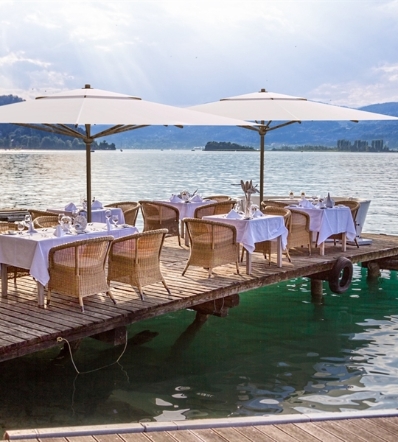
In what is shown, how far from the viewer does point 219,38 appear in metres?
106

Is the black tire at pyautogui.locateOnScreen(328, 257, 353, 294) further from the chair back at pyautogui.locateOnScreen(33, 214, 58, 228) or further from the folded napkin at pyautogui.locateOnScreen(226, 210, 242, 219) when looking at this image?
the chair back at pyautogui.locateOnScreen(33, 214, 58, 228)

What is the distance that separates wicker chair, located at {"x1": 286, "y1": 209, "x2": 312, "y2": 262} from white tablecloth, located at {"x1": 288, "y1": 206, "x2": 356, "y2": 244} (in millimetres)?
234

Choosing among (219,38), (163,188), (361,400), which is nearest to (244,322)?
(361,400)

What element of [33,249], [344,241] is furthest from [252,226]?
[33,249]

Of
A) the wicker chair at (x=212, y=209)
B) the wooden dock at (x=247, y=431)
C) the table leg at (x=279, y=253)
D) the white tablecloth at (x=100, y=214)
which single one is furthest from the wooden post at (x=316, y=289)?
the wooden dock at (x=247, y=431)

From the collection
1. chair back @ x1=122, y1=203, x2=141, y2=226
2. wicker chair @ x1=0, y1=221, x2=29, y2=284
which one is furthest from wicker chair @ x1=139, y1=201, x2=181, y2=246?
wicker chair @ x1=0, y1=221, x2=29, y2=284

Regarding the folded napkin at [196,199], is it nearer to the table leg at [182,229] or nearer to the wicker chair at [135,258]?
the table leg at [182,229]

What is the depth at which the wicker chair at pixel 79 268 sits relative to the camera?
7707 millimetres

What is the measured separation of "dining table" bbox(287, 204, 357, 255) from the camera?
11.4 metres

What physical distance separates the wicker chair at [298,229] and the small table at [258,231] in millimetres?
618

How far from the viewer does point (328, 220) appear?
1142 cm

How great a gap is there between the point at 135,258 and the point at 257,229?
242cm

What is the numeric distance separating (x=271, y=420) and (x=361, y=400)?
273 centimetres

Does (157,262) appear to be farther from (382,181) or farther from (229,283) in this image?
(382,181)
